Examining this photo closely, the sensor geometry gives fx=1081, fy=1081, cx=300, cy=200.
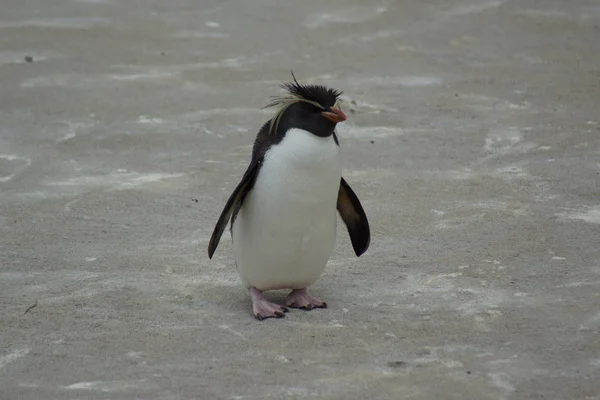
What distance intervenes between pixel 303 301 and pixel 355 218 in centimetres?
48

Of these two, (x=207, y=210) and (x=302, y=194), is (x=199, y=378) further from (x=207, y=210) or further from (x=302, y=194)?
(x=207, y=210)

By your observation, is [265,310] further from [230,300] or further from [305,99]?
[305,99]

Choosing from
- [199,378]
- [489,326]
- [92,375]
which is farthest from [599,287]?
[92,375]

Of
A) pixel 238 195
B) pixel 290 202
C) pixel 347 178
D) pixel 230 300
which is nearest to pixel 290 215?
pixel 290 202

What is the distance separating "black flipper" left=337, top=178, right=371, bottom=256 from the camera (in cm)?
490

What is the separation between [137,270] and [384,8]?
19.5ft

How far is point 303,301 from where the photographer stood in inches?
186

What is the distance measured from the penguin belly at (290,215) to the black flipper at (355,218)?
0.85 feet

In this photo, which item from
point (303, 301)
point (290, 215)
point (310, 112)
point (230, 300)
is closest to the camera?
point (310, 112)

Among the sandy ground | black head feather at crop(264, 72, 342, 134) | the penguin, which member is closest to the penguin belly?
the penguin

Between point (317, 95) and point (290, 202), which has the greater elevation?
point (317, 95)

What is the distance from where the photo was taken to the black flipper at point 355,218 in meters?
4.90

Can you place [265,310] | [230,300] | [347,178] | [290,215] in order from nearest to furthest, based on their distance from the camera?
1. [290,215]
2. [265,310]
3. [230,300]
4. [347,178]

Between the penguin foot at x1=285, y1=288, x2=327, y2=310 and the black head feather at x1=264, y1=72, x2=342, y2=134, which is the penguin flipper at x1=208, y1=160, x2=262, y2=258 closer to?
the black head feather at x1=264, y1=72, x2=342, y2=134
